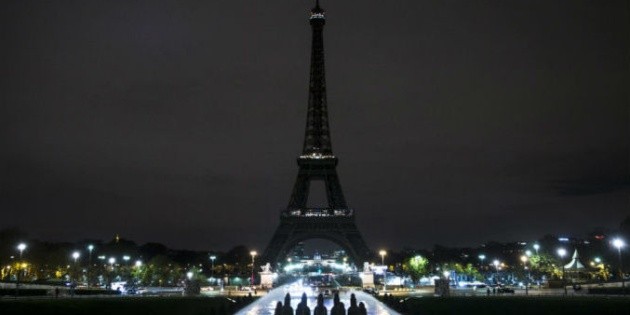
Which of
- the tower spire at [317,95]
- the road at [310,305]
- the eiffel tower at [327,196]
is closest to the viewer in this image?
the road at [310,305]

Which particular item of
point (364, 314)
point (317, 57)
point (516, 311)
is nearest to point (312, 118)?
point (317, 57)

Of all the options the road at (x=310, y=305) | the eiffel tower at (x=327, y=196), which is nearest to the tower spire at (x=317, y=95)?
the eiffel tower at (x=327, y=196)

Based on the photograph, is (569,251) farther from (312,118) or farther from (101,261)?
(101,261)

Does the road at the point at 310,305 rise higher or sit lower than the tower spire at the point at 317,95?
lower

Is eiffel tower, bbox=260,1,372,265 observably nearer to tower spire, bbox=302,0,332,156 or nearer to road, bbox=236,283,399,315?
tower spire, bbox=302,0,332,156

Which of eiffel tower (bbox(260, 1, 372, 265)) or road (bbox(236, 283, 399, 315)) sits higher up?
eiffel tower (bbox(260, 1, 372, 265))

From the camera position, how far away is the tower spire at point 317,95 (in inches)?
4343

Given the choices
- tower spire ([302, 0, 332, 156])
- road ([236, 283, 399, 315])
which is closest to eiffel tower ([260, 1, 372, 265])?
tower spire ([302, 0, 332, 156])

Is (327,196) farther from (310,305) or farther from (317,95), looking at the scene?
(310,305)

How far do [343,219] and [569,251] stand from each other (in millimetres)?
57408

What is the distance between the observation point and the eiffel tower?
10231 cm

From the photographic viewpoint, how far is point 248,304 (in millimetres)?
41812

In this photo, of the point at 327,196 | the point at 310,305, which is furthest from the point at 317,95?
the point at 310,305

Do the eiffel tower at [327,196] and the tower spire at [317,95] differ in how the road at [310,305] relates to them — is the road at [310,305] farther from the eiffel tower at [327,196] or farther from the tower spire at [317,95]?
the tower spire at [317,95]
